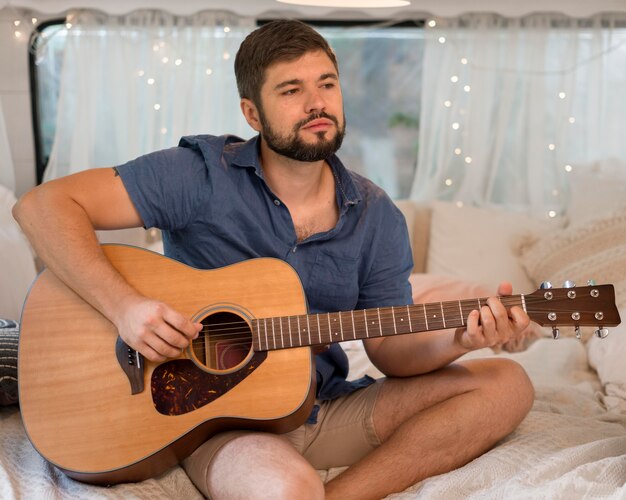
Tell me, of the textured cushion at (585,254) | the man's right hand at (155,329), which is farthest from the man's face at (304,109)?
the textured cushion at (585,254)

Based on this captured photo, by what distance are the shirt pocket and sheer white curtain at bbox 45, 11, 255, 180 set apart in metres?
1.86

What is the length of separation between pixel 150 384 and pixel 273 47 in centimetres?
85

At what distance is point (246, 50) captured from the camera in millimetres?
2197

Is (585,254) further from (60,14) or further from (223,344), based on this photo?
(60,14)

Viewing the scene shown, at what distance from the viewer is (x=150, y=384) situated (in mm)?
1854

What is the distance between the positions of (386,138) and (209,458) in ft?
8.10

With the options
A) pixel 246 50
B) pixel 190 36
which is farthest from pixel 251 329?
pixel 190 36

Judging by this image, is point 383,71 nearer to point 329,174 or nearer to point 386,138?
point 386,138

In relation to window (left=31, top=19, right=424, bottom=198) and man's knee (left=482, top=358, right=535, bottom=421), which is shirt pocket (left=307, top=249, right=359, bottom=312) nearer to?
man's knee (left=482, top=358, right=535, bottom=421)

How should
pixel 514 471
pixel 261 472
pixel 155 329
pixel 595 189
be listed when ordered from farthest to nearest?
pixel 595 189
pixel 514 471
pixel 155 329
pixel 261 472

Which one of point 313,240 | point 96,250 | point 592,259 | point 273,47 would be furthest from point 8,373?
point 592,259

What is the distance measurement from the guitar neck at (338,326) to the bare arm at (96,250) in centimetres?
15

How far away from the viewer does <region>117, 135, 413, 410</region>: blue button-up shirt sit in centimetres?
207

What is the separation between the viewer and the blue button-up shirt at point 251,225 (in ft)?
6.80
